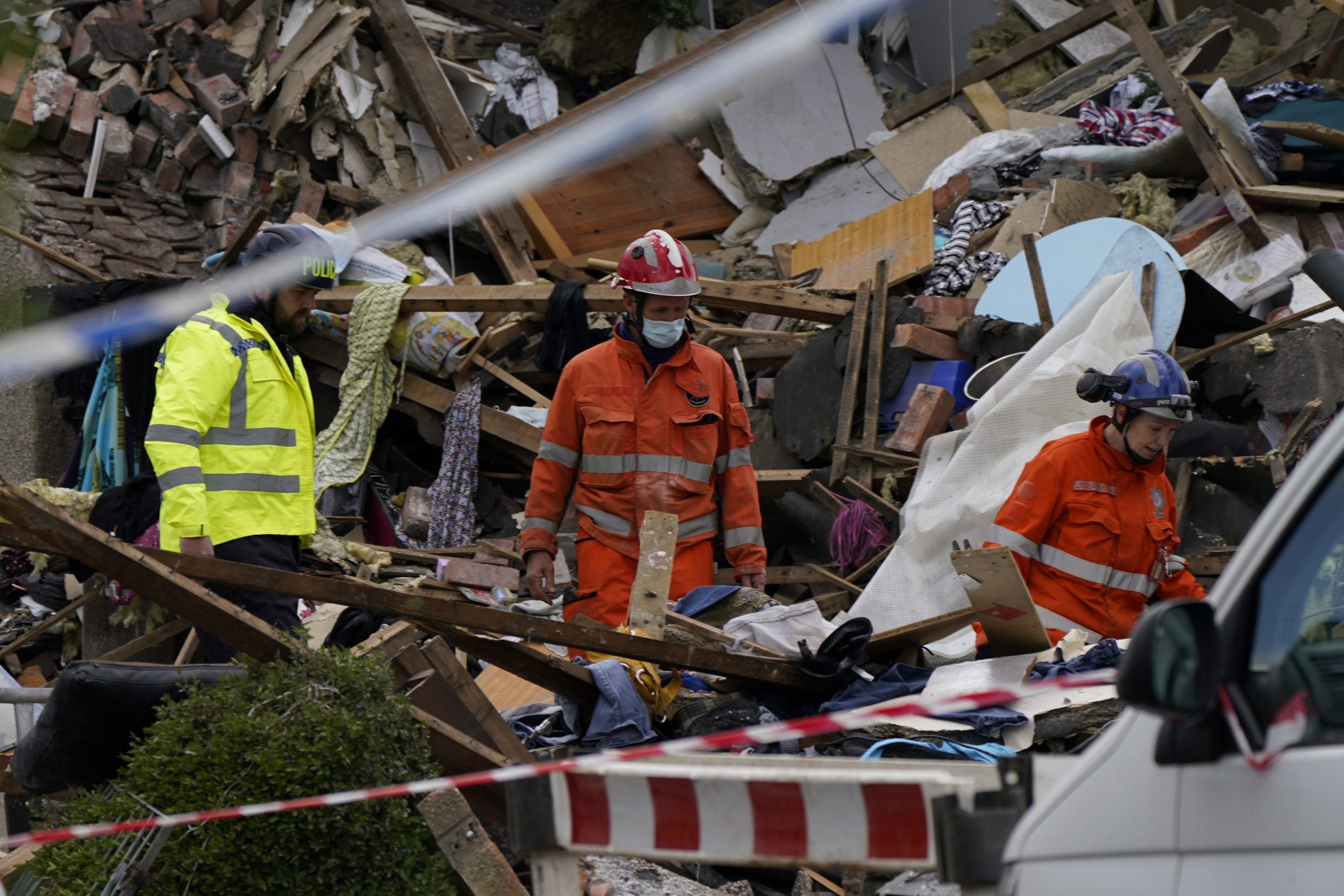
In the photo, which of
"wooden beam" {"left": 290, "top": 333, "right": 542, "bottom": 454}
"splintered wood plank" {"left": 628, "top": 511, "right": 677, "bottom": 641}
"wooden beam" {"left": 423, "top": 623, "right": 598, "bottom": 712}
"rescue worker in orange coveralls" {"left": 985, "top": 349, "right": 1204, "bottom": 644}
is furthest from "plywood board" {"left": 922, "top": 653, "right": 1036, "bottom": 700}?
"wooden beam" {"left": 290, "top": 333, "right": 542, "bottom": 454}

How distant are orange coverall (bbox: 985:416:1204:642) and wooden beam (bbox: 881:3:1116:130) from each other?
8.27 meters

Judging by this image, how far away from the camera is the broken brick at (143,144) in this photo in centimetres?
1126

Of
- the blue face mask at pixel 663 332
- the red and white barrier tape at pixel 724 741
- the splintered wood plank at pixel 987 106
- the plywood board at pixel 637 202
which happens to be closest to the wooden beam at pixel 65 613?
the blue face mask at pixel 663 332

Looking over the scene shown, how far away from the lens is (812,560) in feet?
26.7

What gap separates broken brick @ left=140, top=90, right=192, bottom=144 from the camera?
11.4 meters

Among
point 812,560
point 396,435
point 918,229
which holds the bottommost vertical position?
point 812,560

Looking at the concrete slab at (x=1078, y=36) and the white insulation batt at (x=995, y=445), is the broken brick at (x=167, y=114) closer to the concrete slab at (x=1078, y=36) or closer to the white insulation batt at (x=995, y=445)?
the white insulation batt at (x=995, y=445)

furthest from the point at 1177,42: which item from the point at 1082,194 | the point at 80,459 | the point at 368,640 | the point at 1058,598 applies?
the point at 368,640

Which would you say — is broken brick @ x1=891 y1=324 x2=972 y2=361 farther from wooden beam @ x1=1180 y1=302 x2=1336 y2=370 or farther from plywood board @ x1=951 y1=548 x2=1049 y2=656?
plywood board @ x1=951 y1=548 x2=1049 y2=656

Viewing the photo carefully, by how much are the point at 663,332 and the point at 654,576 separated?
1111 mm

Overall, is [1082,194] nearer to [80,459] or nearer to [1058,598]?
[1058,598]

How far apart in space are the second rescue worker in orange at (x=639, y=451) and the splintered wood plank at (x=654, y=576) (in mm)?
415

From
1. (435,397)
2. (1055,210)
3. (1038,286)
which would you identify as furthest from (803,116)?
(1038,286)

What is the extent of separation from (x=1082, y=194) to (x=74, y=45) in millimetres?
7787
